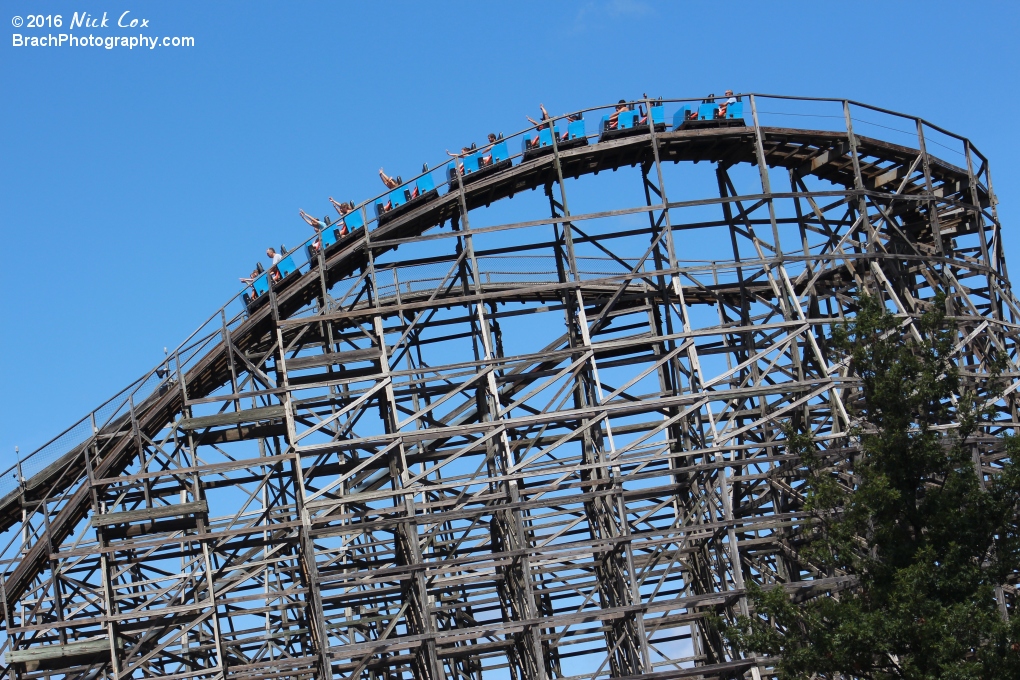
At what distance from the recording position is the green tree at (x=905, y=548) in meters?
21.0

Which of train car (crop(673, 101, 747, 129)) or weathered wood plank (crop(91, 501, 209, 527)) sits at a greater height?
train car (crop(673, 101, 747, 129))

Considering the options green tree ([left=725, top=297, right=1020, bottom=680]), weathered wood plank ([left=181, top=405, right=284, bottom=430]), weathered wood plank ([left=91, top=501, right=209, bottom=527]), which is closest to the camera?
green tree ([left=725, top=297, right=1020, bottom=680])

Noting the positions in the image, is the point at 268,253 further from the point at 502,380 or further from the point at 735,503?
the point at 735,503

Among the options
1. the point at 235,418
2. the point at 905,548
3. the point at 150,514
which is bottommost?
the point at 905,548

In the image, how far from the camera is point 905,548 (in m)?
21.9

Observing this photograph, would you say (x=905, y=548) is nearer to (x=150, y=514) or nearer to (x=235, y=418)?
(x=235, y=418)

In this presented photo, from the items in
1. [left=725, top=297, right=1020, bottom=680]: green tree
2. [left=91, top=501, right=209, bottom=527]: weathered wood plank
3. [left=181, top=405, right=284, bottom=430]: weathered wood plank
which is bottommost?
[left=725, top=297, right=1020, bottom=680]: green tree

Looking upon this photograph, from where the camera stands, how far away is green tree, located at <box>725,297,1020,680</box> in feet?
68.8

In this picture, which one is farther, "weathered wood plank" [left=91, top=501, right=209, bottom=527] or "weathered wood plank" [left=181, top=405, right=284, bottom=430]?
"weathered wood plank" [left=181, top=405, right=284, bottom=430]

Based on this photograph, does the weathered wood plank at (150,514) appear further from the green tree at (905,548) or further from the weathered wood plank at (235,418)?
the green tree at (905,548)

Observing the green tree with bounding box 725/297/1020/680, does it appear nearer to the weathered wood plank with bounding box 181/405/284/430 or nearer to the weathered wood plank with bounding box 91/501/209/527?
the weathered wood plank with bounding box 181/405/284/430

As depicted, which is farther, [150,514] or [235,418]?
[235,418]

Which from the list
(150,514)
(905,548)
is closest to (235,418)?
(150,514)

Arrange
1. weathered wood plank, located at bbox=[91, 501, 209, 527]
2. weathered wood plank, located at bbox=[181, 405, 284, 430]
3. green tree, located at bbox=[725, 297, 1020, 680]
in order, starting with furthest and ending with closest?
weathered wood plank, located at bbox=[181, 405, 284, 430] → weathered wood plank, located at bbox=[91, 501, 209, 527] → green tree, located at bbox=[725, 297, 1020, 680]
